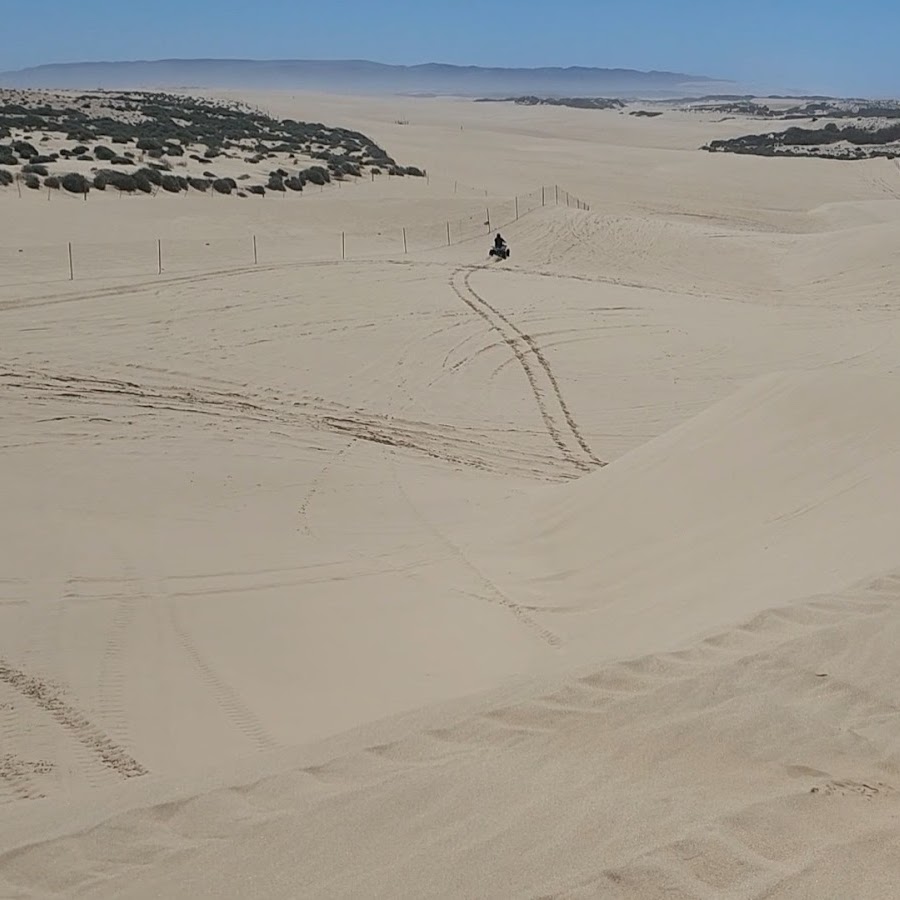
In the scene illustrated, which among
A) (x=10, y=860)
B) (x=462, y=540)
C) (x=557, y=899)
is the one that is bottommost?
(x=462, y=540)

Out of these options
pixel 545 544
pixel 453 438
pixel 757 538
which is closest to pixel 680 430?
pixel 545 544

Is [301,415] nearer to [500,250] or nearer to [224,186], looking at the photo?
[500,250]

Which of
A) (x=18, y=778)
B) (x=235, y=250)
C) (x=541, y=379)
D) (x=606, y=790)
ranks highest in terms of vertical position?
(x=235, y=250)

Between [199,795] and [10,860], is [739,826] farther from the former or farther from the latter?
[10,860]

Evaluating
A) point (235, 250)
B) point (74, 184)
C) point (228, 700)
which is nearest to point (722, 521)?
point (228, 700)

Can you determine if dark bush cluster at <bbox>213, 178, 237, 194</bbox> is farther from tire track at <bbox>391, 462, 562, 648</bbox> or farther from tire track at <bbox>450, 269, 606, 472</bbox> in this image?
Answer: tire track at <bbox>391, 462, 562, 648</bbox>

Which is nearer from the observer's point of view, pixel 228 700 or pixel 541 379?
pixel 228 700
